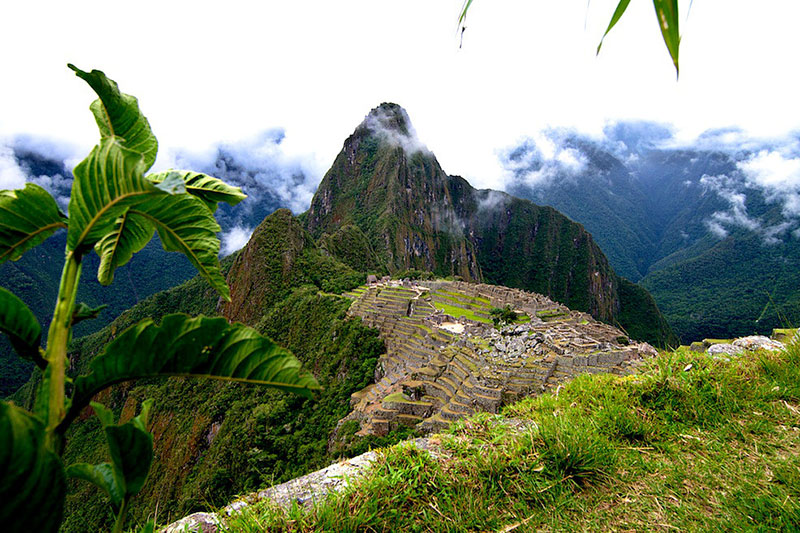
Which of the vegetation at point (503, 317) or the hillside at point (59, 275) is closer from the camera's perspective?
the vegetation at point (503, 317)

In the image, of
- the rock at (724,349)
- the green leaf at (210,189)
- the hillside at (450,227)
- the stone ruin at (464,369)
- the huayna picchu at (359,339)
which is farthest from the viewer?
the hillside at (450,227)

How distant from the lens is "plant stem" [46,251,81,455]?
78cm

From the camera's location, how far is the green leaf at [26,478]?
1.85 feet

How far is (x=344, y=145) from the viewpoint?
100062mm

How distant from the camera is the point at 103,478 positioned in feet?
2.97

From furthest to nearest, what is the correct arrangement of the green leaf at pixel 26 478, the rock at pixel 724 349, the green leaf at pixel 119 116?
the rock at pixel 724 349, the green leaf at pixel 119 116, the green leaf at pixel 26 478

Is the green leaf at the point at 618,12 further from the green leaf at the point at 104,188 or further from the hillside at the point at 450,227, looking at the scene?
the hillside at the point at 450,227

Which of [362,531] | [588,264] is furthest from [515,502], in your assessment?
[588,264]

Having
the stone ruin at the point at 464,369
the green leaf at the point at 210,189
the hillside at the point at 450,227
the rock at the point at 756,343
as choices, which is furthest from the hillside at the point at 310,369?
the hillside at the point at 450,227

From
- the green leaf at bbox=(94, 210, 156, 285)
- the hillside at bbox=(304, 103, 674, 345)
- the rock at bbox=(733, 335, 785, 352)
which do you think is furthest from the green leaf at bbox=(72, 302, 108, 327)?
the hillside at bbox=(304, 103, 674, 345)

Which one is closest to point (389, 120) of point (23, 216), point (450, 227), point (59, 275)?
point (450, 227)

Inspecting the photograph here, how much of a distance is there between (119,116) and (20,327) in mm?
599

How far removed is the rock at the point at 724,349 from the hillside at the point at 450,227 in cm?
6851

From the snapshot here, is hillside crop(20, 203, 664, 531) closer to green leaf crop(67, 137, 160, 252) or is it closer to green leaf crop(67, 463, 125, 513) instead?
green leaf crop(67, 463, 125, 513)
